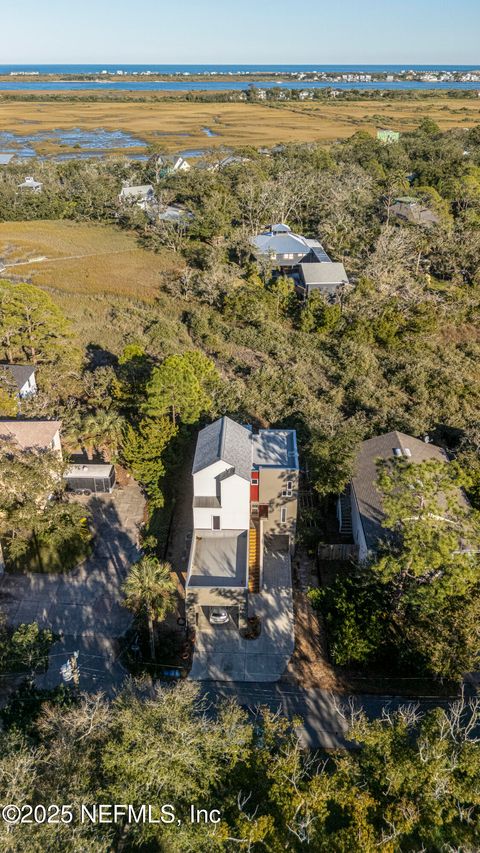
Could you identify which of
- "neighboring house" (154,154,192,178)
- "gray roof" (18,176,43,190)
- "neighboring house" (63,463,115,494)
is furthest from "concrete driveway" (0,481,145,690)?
"neighboring house" (154,154,192,178)

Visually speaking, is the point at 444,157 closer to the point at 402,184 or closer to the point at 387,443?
the point at 402,184

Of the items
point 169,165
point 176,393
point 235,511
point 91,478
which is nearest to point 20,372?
point 91,478

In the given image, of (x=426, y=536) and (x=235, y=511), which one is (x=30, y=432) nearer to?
(x=235, y=511)

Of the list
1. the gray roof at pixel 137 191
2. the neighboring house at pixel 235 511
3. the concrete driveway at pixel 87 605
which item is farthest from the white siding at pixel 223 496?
the gray roof at pixel 137 191

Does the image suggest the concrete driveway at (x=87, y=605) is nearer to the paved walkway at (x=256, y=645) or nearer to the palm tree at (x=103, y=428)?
the paved walkway at (x=256, y=645)

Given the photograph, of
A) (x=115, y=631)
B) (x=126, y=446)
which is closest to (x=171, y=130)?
(x=126, y=446)

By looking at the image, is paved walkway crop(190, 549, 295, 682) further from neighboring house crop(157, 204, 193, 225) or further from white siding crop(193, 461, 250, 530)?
neighboring house crop(157, 204, 193, 225)
